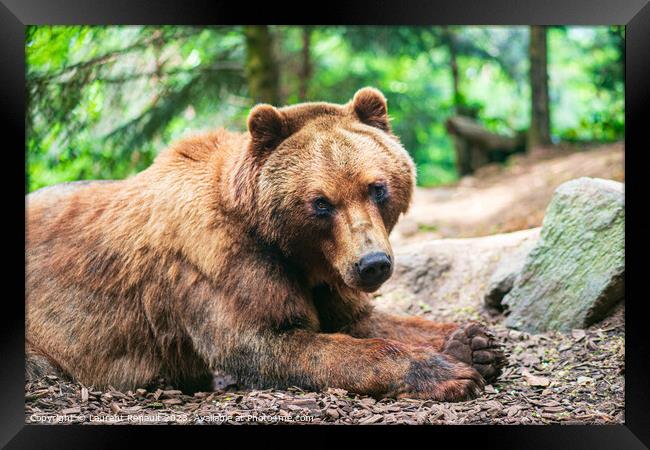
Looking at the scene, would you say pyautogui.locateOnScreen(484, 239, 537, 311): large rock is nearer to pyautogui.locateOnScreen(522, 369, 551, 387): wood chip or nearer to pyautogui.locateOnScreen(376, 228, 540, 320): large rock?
pyautogui.locateOnScreen(376, 228, 540, 320): large rock

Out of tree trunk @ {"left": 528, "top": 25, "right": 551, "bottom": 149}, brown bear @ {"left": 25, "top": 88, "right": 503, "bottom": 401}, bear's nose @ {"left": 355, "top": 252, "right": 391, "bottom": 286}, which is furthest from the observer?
tree trunk @ {"left": 528, "top": 25, "right": 551, "bottom": 149}

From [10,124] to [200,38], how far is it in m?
5.33

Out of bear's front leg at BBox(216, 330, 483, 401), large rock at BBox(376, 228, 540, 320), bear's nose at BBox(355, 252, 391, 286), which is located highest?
bear's nose at BBox(355, 252, 391, 286)

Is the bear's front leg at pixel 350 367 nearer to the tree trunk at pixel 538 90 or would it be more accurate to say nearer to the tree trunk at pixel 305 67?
the tree trunk at pixel 305 67

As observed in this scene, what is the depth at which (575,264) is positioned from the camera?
5723 mm

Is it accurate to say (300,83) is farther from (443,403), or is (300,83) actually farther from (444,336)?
(443,403)

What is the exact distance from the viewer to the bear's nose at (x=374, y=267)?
4441 mm

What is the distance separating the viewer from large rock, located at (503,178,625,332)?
5461 millimetres

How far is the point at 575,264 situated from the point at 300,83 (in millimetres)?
7792

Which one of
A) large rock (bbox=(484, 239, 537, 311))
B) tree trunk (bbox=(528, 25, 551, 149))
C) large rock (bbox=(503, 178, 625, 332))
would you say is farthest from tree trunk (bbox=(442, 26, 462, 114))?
large rock (bbox=(503, 178, 625, 332))

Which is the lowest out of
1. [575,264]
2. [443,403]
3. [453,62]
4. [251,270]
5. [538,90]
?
[443,403]

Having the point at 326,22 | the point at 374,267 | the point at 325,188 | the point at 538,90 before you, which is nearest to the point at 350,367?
the point at 374,267

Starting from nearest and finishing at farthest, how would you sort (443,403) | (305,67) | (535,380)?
(443,403), (535,380), (305,67)

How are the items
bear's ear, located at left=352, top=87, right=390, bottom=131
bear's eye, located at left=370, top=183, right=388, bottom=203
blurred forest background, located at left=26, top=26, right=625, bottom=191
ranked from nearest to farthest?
bear's eye, located at left=370, top=183, right=388, bottom=203 < bear's ear, located at left=352, top=87, right=390, bottom=131 < blurred forest background, located at left=26, top=26, right=625, bottom=191
